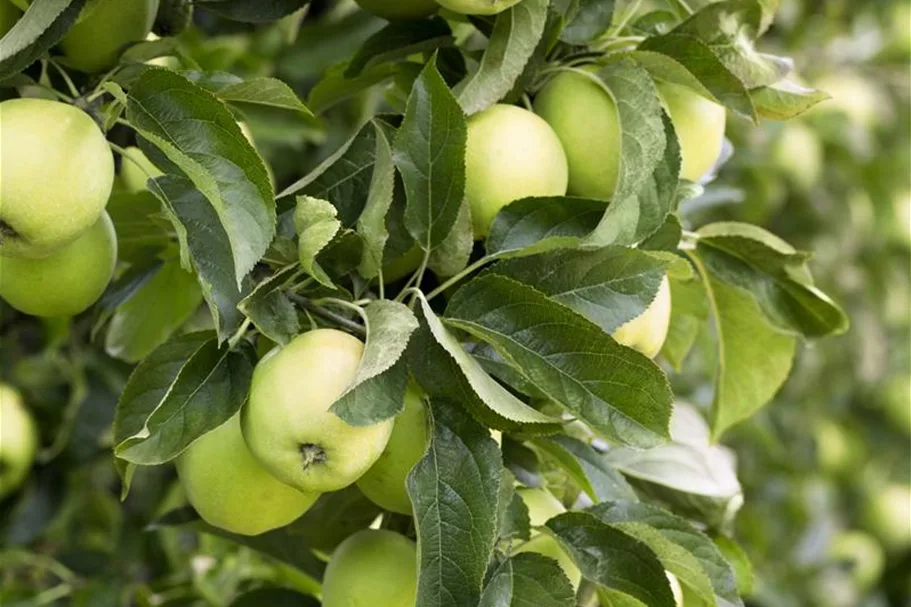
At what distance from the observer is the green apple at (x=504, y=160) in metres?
0.59

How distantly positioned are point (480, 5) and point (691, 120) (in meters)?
0.15

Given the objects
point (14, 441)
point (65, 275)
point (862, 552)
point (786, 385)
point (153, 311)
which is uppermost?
point (65, 275)

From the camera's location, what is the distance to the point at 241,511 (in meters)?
0.56

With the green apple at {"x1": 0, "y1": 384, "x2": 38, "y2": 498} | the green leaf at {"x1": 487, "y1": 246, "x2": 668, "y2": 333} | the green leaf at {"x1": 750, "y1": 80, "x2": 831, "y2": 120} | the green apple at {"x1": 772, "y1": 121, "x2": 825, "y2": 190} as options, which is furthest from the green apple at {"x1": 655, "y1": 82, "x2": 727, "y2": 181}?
the green apple at {"x1": 772, "y1": 121, "x2": 825, "y2": 190}

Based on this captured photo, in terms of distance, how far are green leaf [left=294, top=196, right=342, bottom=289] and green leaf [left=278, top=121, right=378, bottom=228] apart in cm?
7

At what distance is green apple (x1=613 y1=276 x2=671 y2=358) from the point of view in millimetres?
607

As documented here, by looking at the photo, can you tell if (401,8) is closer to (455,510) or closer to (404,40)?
(404,40)

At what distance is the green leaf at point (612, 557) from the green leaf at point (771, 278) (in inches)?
7.9

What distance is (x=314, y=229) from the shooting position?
51 cm

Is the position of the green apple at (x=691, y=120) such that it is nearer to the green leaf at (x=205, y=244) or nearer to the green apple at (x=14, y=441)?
the green leaf at (x=205, y=244)

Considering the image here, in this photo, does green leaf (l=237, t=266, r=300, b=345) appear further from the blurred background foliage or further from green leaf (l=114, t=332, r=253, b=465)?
the blurred background foliage

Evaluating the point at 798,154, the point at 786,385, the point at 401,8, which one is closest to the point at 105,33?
the point at 401,8

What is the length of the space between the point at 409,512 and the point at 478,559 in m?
0.09

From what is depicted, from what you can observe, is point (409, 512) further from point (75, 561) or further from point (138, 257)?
point (75, 561)
